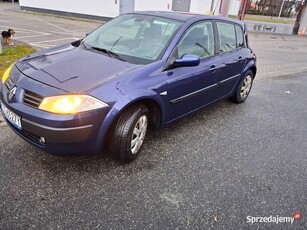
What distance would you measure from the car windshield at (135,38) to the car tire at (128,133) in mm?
594

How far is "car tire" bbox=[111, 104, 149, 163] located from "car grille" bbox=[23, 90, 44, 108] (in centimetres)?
75

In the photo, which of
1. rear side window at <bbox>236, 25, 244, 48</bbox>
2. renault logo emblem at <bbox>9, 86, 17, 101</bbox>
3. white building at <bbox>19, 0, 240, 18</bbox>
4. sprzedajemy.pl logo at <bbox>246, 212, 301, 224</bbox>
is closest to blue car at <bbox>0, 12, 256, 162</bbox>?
renault logo emblem at <bbox>9, 86, 17, 101</bbox>

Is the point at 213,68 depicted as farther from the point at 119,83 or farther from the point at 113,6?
the point at 113,6

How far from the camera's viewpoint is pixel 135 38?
3266mm

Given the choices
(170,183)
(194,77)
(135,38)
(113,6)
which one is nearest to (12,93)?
(135,38)

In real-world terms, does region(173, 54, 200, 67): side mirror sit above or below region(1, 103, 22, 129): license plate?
above

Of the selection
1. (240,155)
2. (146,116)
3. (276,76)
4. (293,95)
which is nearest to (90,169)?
(146,116)

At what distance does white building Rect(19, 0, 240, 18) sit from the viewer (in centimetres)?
1584

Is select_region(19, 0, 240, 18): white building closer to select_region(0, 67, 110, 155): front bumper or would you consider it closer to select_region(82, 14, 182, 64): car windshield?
select_region(82, 14, 182, 64): car windshield

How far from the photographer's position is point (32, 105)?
2326 mm

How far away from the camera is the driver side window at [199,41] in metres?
3.19

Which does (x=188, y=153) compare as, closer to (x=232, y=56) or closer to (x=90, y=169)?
(x=90, y=169)

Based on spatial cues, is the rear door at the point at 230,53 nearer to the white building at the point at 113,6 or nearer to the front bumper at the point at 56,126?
the front bumper at the point at 56,126

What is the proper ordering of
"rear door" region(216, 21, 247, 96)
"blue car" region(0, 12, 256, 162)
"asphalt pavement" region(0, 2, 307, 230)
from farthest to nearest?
"rear door" region(216, 21, 247, 96) → "blue car" region(0, 12, 256, 162) → "asphalt pavement" region(0, 2, 307, 230)
